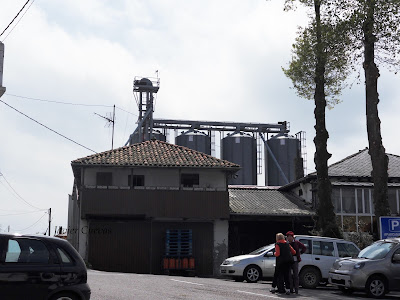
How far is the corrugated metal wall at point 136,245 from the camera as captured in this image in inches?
1180

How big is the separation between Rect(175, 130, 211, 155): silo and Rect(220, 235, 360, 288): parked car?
31.8 m

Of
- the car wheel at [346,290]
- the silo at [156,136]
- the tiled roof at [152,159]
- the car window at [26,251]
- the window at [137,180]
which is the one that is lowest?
the car wheel at [346,290]

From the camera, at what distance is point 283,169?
53781 mm

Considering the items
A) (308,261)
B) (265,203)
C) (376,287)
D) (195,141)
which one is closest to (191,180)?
(265,203)

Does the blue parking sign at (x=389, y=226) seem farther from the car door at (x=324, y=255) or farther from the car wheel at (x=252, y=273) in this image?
the car wheel at (x=252, y=273)

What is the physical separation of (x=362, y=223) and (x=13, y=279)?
1029 inches

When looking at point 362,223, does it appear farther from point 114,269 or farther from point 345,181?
point 114,269

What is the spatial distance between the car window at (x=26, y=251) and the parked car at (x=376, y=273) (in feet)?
31.6

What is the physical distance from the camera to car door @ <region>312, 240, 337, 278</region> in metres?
19.0

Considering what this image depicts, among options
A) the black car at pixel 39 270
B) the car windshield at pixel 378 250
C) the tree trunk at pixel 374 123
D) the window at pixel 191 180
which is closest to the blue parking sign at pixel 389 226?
the tree trunk at pixel 374 123

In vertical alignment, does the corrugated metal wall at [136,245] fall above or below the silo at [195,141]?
below

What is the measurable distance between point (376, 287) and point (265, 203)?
19.5 metres

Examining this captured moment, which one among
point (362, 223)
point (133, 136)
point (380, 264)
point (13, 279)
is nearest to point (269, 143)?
point (133, 136)

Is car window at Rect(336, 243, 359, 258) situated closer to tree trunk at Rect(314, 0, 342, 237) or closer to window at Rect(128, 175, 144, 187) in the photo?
tree trunk at Rect(314, 0, 342, 237)
